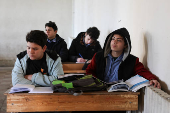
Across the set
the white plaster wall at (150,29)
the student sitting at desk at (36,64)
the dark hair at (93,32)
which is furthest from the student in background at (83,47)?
the student sitting at desk at (36,64)

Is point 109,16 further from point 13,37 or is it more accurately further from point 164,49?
point 13,37

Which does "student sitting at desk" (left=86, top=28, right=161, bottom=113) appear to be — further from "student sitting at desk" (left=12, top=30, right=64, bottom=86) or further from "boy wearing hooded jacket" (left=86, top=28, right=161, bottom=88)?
"student sitting at desk" (left=12, top=30, right=64, bottom=86)

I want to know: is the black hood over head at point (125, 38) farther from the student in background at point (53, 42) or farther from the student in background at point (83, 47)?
A: the student in background at point (53, 42)

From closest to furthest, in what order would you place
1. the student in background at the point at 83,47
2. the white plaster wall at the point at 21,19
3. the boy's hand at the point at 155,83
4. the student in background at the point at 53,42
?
the boy's hand at the point at 155,83 → the student in background at the point at 83,47 → the student in background at the point at 53,42 → the white plaster wall at the point at 21,19

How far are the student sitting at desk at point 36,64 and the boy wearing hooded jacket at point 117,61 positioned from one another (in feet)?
1.55

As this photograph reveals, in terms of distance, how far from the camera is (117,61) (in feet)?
8.46

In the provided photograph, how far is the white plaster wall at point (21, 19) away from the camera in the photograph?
10289 millimetres

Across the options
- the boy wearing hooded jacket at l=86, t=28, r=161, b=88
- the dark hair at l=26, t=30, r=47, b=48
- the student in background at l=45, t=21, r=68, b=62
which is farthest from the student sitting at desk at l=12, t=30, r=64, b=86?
the student in background at l=45, t=21, r=68, b=62

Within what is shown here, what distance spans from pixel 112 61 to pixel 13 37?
865 cm

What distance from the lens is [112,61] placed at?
260 cm

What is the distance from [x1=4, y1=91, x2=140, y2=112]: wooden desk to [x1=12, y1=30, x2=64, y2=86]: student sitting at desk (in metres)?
0.38

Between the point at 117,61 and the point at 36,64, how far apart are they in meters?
0.90

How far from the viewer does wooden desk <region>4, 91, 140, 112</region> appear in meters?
1.94

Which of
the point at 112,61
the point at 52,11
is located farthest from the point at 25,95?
the point at 52,11
